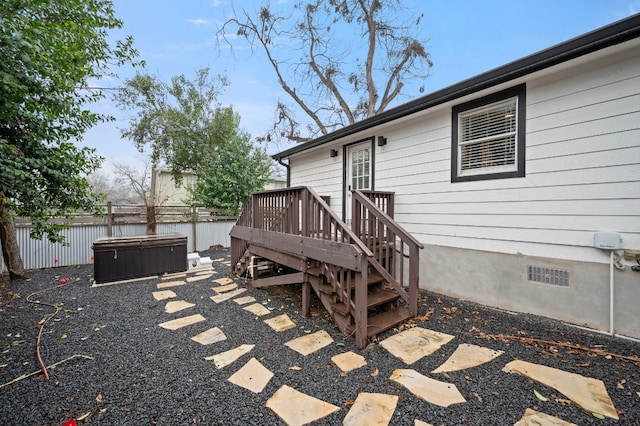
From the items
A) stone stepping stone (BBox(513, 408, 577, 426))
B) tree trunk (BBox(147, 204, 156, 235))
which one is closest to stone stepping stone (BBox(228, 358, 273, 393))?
stone stepping stone (BBox(513, 408, 577, 426))

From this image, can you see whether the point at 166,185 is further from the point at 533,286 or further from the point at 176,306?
the point at 533,286

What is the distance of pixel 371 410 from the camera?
1.86 m

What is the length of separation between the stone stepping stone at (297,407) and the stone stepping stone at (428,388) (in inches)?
24.7

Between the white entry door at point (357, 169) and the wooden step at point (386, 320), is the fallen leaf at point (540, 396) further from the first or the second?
the white entry door at point (357, 169)

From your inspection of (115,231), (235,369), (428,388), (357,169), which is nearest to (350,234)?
(428,388)

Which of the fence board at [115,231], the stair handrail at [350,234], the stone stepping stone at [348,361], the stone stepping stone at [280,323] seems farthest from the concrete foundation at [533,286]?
the fence board at [115,231]

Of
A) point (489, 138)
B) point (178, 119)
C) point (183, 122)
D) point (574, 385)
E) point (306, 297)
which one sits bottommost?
point (574, 385)

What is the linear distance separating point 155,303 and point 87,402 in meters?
2.37

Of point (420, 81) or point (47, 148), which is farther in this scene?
point (420, 81)

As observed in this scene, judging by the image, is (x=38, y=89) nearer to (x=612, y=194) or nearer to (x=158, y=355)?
(x=158, y=355)

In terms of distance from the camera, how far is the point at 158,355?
266 centimetres

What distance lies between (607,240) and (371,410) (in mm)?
3035

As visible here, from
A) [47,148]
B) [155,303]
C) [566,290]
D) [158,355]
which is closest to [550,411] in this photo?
[566,290]

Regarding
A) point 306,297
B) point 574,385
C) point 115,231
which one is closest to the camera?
point 574,385
